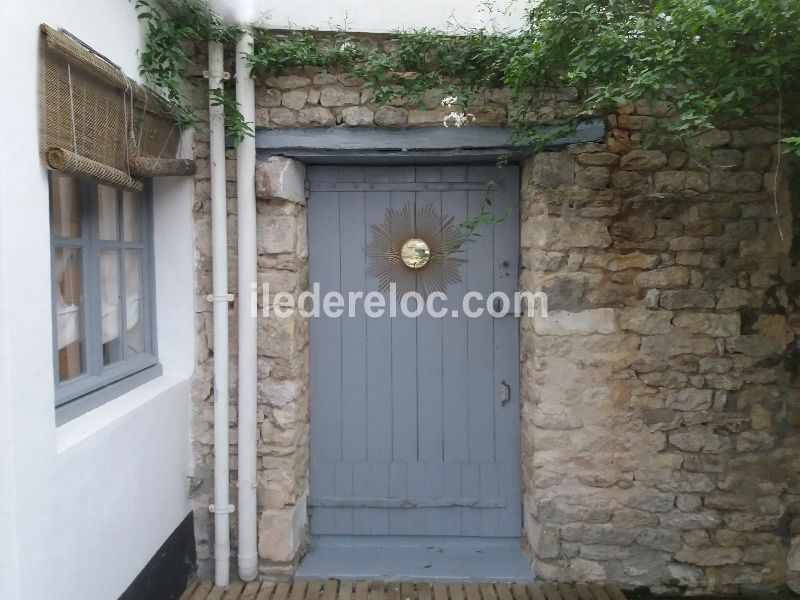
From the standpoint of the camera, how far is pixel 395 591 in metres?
3.30

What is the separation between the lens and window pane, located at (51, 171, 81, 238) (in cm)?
249

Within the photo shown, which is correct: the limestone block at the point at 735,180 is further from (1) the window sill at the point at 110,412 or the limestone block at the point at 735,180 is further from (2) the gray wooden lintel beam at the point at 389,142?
(1) the window sill at the point at 110,412

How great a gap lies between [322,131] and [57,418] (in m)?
1.83

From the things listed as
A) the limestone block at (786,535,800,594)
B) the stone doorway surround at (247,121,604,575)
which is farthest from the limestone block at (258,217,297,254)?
the limestone block at (786,535,800,594)

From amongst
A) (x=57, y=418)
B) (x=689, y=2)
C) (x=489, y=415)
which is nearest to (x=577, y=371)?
(x=489, y=415)

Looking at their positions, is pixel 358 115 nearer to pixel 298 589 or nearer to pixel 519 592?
pixel 298 589

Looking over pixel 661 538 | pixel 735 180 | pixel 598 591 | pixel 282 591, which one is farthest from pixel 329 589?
pixel 735 180

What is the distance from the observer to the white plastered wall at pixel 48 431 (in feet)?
6.35

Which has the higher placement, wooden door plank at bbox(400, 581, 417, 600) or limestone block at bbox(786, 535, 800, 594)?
limestone block at bbox(786, 535, 800, 594)

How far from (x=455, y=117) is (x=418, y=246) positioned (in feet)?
2.49

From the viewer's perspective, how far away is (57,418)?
93.0 inches

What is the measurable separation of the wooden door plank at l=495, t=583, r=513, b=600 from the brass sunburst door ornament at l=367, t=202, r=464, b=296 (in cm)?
161

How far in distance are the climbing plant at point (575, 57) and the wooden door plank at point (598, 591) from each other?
2274mm

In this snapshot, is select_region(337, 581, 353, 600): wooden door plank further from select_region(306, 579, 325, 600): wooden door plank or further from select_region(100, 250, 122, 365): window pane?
select_region(100, 250, 122, 365): window pane
